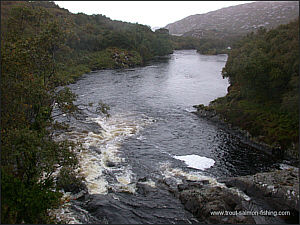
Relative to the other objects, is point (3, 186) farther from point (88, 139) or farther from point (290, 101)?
point (290, 101)

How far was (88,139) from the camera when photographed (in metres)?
28.3

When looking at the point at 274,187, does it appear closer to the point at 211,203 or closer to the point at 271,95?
the point at 211,203

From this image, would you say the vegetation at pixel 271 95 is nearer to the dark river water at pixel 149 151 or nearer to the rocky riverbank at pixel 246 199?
the dark river water at pixel 149 151

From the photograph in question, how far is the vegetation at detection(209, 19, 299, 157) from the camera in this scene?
1128 inches

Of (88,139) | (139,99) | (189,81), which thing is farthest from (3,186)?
(189,81)

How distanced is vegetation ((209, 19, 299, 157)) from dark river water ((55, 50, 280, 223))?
2853mm

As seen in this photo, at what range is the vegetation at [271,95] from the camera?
28.7m

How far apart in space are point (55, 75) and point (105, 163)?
8.87 meters

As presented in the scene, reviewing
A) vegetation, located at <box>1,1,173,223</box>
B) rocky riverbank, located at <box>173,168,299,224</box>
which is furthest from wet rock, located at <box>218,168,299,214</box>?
vegetation, located at <box>1,1,173,223</box>

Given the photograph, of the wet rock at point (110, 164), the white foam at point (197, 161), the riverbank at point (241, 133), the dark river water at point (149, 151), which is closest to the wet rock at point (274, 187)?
the dark river water at point (149, 151)

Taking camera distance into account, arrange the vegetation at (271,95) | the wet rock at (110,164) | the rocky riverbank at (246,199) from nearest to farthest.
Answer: the rocky riverbank at (246,199) < the wet rock at (110,164) < the vegetation at (271,95)

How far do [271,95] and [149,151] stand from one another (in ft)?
60.1

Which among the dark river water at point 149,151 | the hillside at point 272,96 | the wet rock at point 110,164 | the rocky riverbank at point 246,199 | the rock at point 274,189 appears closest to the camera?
the rocky riverbank at point 246,199

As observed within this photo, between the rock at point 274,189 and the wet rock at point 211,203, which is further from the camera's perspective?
the rock at point 274,189
